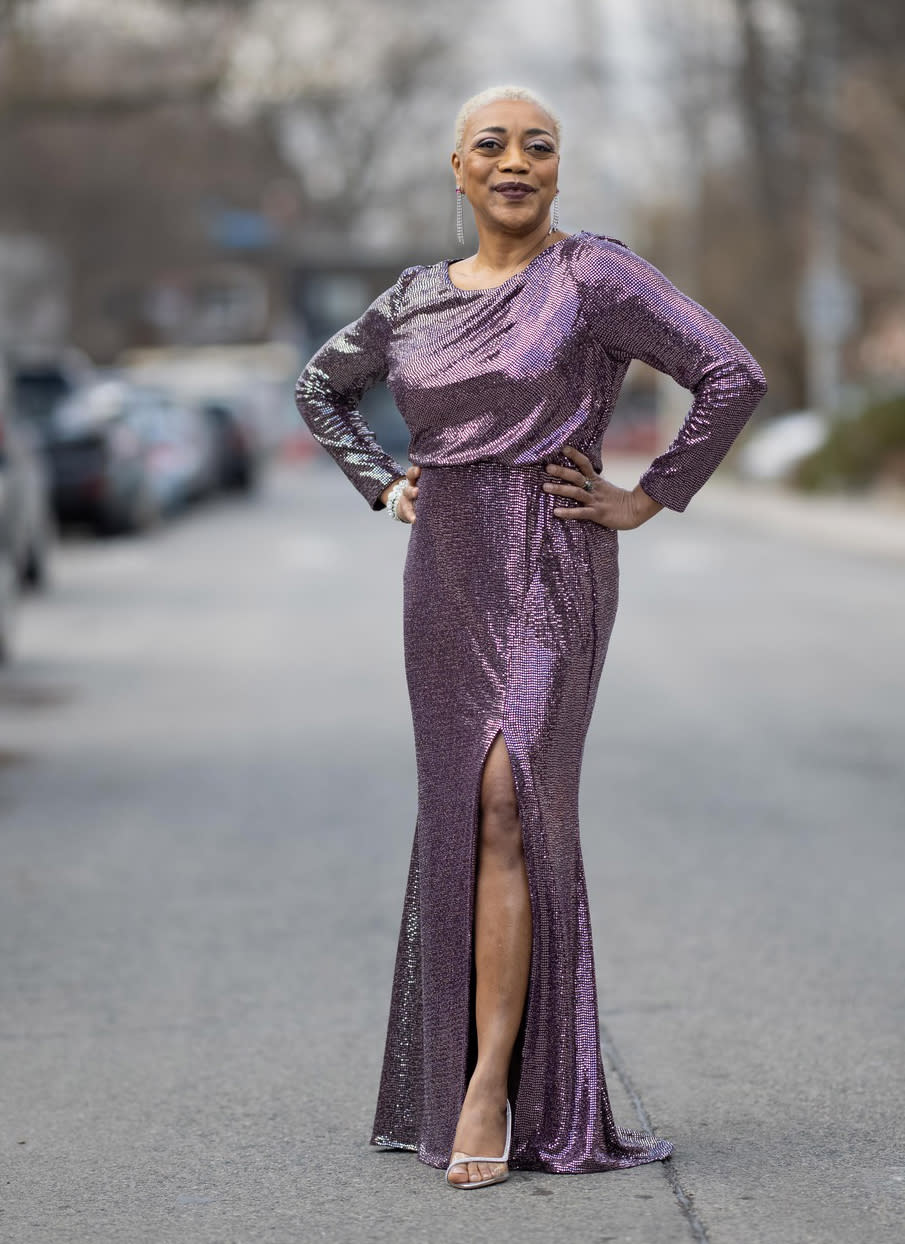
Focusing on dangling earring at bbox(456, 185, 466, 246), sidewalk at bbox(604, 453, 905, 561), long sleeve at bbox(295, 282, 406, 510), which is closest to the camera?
dangling earring at bbox(456, 185, 466, 246)

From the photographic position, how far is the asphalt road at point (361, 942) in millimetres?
4410

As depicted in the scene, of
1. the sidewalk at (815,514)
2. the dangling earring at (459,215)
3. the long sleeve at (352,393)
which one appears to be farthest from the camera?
the sidewalk at (815,514)

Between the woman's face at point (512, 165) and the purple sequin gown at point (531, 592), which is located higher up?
the woman's face at point (512, 165)

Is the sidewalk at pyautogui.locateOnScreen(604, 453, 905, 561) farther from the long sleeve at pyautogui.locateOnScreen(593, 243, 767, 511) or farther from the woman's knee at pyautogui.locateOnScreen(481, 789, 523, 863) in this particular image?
the woman's knee at pyautogui.locateOnScreen(481, 789, 523, 863)

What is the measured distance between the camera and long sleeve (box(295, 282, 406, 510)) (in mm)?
4645

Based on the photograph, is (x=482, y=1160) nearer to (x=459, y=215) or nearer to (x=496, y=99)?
(x=459, y=215)

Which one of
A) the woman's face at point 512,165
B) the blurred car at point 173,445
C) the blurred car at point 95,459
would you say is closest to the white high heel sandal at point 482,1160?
the woman's face at point 512,165

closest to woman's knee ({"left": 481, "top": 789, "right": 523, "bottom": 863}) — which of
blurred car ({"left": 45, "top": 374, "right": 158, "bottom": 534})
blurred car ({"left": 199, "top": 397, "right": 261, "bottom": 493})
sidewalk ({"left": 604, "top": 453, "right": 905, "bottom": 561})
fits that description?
sidewalk ({"left": 604, "top": 453, "right": 905, "bottom": 561})

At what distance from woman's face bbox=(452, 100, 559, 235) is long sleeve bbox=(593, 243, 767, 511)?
0.15m

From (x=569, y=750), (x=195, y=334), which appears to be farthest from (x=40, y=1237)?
(x=195, y=334)

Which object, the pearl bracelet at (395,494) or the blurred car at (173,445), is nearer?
the pearl bracelet at (395,494)

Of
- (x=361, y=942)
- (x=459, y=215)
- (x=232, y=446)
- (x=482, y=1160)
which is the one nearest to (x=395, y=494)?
(x=459, y=215)

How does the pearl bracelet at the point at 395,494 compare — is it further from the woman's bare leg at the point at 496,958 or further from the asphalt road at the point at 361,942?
the asphalt road at the point at 361,942

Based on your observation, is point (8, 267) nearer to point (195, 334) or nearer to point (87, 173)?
A: point (87, 173)
